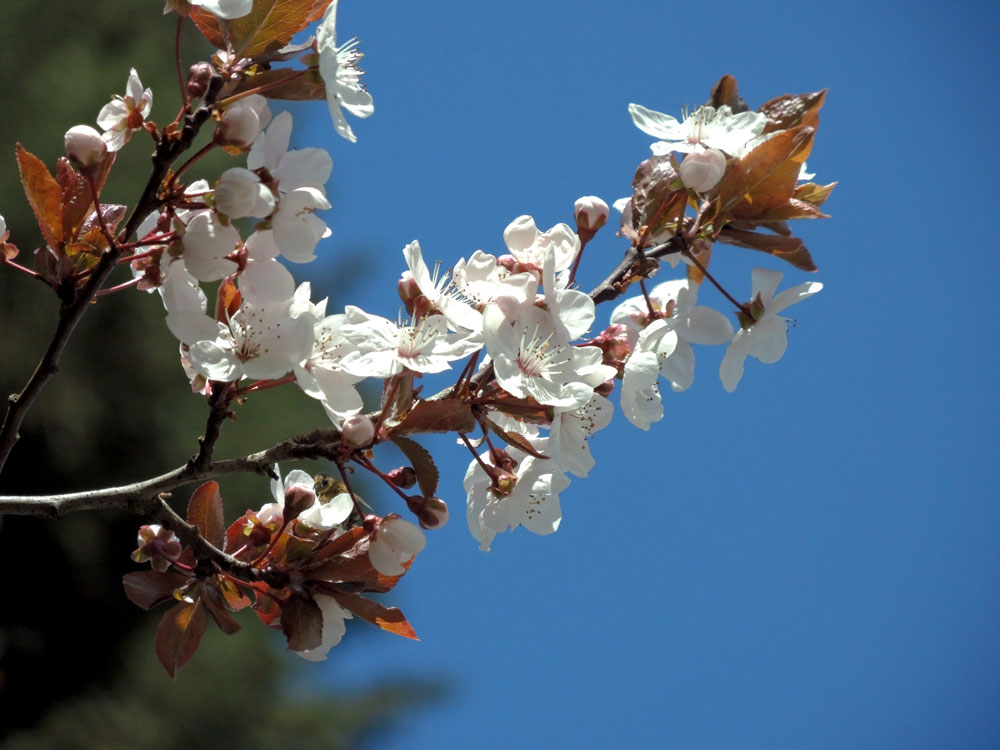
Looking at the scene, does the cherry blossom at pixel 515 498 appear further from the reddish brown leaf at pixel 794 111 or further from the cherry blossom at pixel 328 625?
the reddish brown leaf at pixel 794 111

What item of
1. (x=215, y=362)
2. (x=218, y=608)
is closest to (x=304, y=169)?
(x=215, y=362)

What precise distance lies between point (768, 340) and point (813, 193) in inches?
6.0

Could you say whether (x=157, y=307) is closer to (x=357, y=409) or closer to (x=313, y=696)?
(x=313, y=696)

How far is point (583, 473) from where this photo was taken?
0.81 meters

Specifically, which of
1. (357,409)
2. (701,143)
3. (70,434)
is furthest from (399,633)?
(70,434)

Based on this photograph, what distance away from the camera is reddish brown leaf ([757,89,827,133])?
0.93m

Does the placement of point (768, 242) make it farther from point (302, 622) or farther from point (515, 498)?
point (302, 622)

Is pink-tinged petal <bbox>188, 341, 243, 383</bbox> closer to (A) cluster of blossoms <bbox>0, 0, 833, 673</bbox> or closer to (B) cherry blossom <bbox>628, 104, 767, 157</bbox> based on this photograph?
(A) cluster of blossoms <bbox>0, 0, 833, 673</bbox>

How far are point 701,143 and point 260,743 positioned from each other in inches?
184

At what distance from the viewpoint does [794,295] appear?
945 mm

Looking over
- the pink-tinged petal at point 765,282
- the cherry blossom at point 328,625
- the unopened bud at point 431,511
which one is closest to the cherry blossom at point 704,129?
the pink-tinged petal at point 765,282

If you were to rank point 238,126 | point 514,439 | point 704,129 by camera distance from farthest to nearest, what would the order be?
point 704,129 < point 514,439 < point 238,126

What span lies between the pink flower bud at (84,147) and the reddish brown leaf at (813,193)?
0.64 m

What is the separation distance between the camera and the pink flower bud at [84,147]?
0.73 metres
